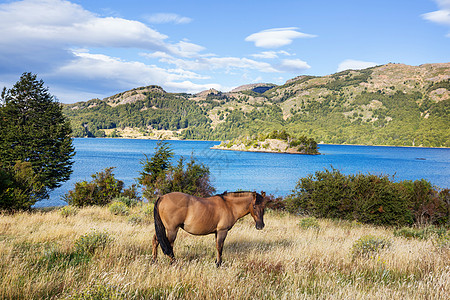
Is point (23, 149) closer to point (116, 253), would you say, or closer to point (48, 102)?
point (48, 102)

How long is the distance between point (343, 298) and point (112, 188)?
17.3 meters

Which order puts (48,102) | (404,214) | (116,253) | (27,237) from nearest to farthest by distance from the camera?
(116,253) < (27,237) < (404,214) < (48,102)

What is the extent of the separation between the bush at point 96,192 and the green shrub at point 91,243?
11964 mm

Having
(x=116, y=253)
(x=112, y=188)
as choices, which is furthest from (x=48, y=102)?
(x=116, y=253)

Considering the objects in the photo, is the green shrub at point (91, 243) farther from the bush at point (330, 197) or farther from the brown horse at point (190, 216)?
the bush at point (330, 197)

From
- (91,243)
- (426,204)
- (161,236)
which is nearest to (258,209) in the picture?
(161,236)

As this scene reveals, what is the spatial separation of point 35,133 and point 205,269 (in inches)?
1229

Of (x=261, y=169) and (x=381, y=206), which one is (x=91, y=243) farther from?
(x=261, y=169)

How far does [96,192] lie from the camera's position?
17922mm

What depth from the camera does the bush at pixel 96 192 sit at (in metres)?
17.1

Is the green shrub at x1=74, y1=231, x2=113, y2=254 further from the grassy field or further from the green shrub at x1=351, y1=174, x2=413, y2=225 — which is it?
the green shrub at x1=351, y1=174, x2=413, y2=225

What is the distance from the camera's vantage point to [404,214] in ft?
46.5

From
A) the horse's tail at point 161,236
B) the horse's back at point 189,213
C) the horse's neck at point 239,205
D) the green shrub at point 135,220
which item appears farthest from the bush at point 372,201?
the horse's tail at point 161,236

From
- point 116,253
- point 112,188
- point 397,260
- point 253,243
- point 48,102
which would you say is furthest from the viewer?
point 48,102
